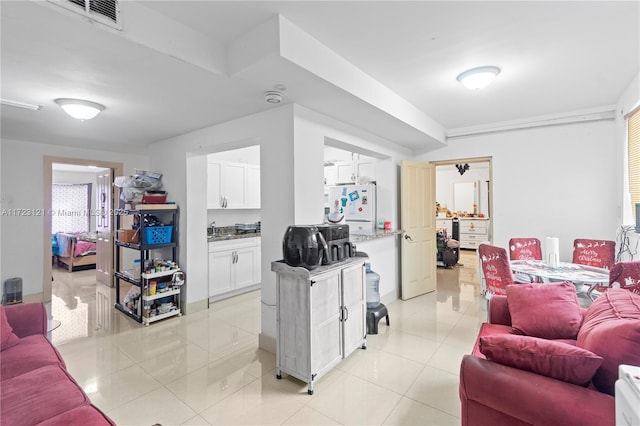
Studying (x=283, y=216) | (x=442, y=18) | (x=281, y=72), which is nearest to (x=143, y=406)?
(x=283, y=216)

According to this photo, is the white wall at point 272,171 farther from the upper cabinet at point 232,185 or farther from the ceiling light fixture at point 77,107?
the ceiling light fixture at point 77,107

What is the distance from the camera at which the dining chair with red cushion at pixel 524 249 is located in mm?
3758

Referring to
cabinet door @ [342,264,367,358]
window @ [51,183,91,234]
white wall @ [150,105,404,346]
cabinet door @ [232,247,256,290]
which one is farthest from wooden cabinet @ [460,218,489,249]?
window @ [51,183,91,234]

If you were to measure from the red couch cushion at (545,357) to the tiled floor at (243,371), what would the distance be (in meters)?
0.83

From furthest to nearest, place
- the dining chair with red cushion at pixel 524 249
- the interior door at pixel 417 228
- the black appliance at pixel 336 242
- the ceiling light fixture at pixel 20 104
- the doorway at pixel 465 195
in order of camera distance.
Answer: the doorway at pixel 465 195, the interior door at pixel 417 228, the dining chair with red cushion at pixel 524 249, the ceiling light fixture at pixel 20 104, the black appliance at pixel 336 242

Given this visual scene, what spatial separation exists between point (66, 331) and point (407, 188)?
457 cm

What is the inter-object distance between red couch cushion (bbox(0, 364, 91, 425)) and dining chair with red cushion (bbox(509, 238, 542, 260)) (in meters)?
4.36

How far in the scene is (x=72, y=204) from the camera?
7098mm

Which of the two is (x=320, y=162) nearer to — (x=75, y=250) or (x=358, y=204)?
(x=358, y=204)

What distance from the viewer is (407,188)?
14.2 feet

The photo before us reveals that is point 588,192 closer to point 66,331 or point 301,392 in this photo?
point 301,392

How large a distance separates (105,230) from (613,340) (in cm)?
635

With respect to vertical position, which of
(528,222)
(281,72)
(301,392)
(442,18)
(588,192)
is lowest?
(301,392)

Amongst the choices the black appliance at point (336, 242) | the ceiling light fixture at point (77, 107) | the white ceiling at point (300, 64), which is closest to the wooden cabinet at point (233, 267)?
the white ceiling at point (300, 64)
